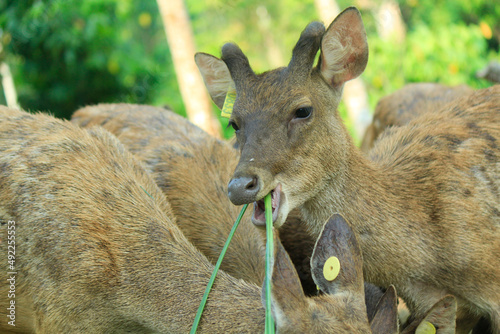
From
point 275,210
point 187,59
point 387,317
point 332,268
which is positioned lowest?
point 387,317

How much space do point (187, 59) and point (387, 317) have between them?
377 inches

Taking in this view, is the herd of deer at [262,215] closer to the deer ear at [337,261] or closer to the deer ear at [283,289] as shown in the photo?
the deer ear at [337,261]

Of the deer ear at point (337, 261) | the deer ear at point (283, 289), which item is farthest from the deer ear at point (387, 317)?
the deer ear at point (283, 289)

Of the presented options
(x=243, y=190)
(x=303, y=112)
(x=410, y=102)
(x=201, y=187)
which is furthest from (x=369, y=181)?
(x=410, y=102)

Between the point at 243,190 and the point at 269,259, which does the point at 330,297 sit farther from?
→ the point at 243,190

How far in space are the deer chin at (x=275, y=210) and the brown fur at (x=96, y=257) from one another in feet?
1.28

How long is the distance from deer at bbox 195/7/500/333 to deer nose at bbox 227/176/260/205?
6.1 inches

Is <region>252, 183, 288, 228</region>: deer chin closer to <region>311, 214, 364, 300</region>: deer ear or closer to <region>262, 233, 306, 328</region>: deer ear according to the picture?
<region>311, 214, 364, 300</region>: deer ear

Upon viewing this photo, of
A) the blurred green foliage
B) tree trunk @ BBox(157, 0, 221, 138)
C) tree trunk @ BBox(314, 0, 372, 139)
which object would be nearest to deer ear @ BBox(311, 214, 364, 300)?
the blurred green foliage

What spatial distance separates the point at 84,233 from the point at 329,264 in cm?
162

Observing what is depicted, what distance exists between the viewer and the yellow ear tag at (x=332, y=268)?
3.08 metres

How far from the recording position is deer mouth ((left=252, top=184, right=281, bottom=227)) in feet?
11.8

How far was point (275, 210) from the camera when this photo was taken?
3.60 metres

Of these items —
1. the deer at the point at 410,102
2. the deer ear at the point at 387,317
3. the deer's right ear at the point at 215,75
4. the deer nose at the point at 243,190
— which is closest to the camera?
the deer ear at the point at 387,317
